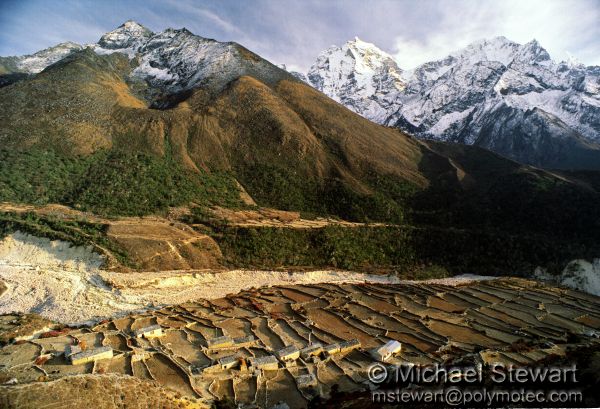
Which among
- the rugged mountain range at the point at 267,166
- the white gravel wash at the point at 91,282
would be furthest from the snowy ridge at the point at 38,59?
the white gravel wash at the point at 91,282

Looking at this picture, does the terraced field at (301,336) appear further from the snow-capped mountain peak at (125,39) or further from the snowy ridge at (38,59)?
the snowy ridge at (38,59)

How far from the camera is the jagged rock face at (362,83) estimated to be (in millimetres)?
172875

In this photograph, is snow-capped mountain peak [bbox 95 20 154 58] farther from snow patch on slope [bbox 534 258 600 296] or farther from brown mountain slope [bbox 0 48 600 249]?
snow patch on slope [bbox 534 258 600 296]

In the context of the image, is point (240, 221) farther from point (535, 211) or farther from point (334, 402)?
point (535, 211)

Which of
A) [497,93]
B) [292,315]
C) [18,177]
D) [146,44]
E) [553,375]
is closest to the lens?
[553,375]

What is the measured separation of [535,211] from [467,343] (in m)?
36.8

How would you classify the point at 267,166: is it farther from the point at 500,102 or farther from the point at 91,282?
the point at 500,102

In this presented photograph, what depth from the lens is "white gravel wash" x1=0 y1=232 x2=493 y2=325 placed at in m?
32.8

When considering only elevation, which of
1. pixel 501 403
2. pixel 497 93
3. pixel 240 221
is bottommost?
pixel 501 403

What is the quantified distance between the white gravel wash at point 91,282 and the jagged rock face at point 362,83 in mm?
132091

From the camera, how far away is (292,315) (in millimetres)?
31688

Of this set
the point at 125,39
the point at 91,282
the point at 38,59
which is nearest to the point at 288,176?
the point at 91,282

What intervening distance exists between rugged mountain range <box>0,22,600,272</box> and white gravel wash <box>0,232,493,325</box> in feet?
27.0

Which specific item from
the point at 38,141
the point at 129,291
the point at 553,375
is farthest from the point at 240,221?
the point at 553,375
